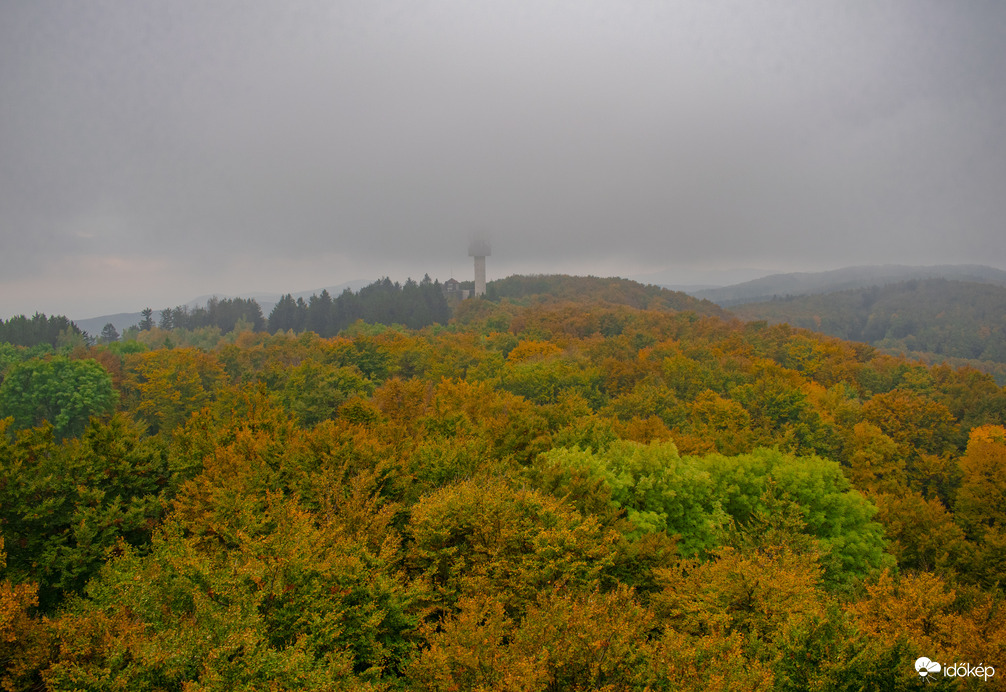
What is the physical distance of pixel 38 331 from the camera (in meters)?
92.4

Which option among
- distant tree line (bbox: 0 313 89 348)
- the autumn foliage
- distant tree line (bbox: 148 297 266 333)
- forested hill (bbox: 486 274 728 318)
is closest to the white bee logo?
the autumn foliage

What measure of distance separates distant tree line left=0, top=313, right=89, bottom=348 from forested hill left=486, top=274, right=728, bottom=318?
3946 inches

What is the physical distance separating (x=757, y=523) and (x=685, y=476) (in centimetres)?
420

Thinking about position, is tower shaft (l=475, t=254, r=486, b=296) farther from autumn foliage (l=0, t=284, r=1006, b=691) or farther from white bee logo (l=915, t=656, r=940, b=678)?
white bee logo (l=915, t=656, r=940, b=678)

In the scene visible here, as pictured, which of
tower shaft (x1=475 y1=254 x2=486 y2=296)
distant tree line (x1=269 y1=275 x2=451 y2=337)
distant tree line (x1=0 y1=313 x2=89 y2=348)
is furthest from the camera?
tower shaft (x1=475 y1=254 x2=486 y2=296)

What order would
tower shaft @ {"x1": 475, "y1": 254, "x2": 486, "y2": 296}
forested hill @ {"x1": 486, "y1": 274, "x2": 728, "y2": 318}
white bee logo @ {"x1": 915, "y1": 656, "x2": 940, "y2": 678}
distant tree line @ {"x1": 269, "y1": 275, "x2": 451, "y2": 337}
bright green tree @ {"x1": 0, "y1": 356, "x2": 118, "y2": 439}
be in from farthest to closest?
tower shaft @ {"x1": 475, "y1": 254, "x2": 486, "y2": 296} < forested hill @ {"x1": 486, "y1": 274, "x2": 728, "y2": 318} < distant tree line @ {"x1": 269, "y1": 275, "x2": 451, "y2": 337} < bright green tree @ {"x1": 0, "y1": 356, "x2": 118, "y2": 439} < white bee logo @ {"x1": 915, "y1": 656, "x2": 940, "y2": 678}

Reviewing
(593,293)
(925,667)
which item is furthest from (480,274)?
(925,667)

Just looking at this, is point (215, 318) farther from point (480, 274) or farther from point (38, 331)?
point (480, 274)

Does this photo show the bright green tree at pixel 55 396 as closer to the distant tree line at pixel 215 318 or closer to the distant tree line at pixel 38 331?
the distant tree line at pixel 38 331

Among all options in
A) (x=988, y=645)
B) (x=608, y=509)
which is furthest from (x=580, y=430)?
(x=988, y=645)

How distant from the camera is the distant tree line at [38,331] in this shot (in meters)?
90.0

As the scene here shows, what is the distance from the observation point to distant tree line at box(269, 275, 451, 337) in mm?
125812

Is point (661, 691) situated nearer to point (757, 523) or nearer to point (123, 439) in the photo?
point (757, 523)

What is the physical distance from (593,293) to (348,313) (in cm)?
8257
